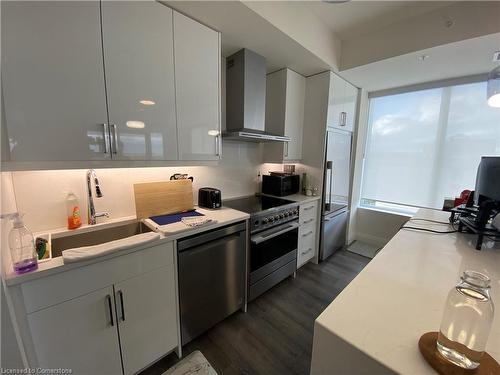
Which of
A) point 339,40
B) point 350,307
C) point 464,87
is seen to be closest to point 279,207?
point 350,307

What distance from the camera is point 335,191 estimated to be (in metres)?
2.84

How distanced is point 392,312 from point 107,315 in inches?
55.1

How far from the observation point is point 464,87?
258 cm

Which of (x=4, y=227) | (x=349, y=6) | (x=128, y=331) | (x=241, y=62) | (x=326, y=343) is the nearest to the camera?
(x=326, y=343)

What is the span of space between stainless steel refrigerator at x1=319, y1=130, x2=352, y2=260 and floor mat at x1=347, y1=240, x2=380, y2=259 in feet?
0.77

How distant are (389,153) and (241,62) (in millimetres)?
2647

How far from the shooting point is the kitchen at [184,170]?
102 centimetres

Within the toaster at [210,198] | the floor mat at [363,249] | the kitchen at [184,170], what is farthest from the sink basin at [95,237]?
the floor mat at [363,249]

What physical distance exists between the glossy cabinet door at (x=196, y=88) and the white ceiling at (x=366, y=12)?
993 mm

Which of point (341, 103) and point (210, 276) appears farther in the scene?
point (341, 103)

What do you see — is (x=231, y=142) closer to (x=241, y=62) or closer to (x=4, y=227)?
(x=241, y=62)

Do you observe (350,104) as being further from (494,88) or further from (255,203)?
→ (255,203)

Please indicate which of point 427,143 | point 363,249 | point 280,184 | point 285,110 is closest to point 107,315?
point 280,184

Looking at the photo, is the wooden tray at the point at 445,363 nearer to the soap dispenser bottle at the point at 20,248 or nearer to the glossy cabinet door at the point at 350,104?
the soap dispenser bottle at the point at 20,248
